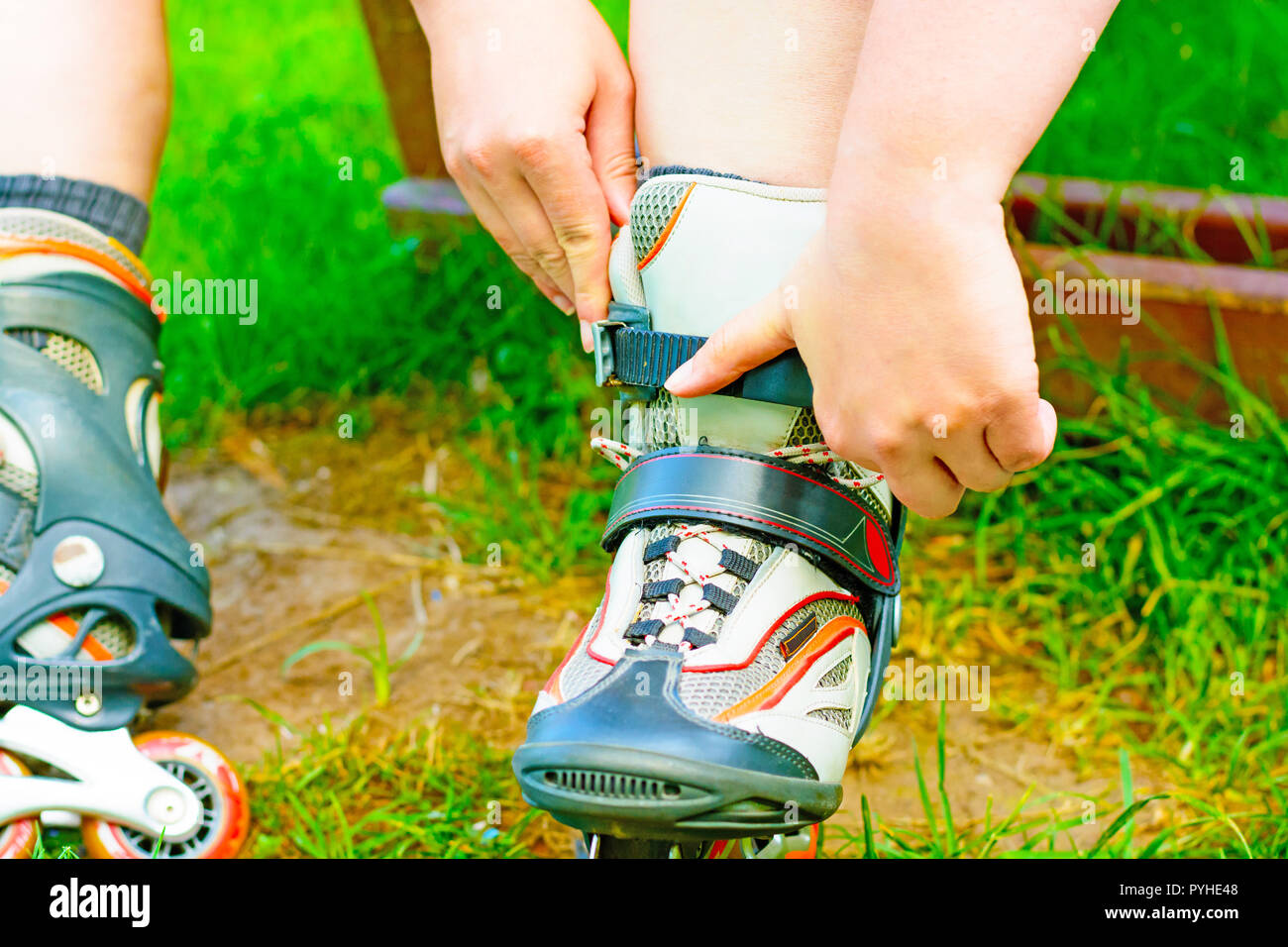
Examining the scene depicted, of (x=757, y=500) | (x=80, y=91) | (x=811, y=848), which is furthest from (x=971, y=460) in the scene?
(x=80, y=91)

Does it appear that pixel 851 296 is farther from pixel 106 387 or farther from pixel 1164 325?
pixel 1164 325

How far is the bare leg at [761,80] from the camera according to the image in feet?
3.02

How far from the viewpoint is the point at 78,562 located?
104 cm

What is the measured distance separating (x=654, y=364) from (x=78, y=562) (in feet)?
1.93

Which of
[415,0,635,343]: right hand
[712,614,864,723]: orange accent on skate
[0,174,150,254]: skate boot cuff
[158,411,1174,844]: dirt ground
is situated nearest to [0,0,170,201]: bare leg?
[0,174,150,254]: skate boot cuff

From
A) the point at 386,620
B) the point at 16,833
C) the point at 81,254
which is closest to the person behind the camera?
the point at 16,833

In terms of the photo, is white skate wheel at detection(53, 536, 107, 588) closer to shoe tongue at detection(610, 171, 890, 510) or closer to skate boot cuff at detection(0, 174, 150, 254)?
skate boot cuff at detection(0, 174, 150, 254)

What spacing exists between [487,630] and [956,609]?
0.62 m

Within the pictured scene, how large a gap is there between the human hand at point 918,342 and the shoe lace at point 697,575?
91mm

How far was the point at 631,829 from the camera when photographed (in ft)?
2.60

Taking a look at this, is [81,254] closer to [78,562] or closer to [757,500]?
[78,562]

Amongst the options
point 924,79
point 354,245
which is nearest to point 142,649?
point 924,79

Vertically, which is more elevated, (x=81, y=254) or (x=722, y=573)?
(x=81, y=254)

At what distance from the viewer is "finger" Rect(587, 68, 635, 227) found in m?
1.06
